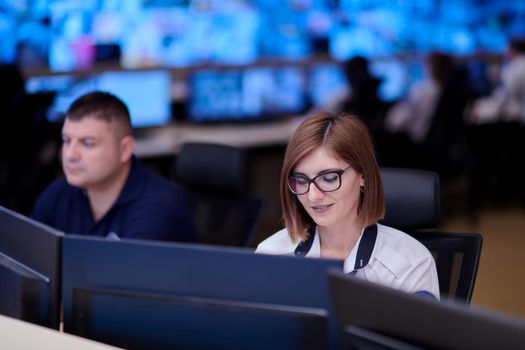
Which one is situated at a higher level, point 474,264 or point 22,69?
point 22,69

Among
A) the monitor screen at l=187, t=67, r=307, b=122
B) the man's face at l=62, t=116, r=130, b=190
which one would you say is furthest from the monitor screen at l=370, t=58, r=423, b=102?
the man's face at l=62, t=116, r=130, b=190

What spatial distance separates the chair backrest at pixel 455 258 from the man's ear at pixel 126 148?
0.94m

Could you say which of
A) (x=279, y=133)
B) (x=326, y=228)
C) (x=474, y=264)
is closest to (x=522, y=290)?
(x=279, y=133)

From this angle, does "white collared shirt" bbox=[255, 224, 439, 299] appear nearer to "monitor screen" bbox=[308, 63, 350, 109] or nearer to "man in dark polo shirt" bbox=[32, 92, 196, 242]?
"man in dark polo shirt" bbox=[32, 92, 196, 242]

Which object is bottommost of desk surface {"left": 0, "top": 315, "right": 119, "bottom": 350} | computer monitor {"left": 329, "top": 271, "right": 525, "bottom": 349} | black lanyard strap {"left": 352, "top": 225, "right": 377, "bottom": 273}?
desk surface {"left": 0, "top": 315, "right": 119, "bottom": 350}

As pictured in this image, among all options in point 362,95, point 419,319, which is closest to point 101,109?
point 419,319

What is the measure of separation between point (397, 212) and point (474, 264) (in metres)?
0.26

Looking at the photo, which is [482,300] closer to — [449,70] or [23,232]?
[449,70]

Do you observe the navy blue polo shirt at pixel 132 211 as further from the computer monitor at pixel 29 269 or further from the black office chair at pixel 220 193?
the computer monitor at pixel 29 269

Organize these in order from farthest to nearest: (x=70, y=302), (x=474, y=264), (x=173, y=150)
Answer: (x=173, y=150) < (x=474, y=264) < (x=70, y=302)

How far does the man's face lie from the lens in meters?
2.48

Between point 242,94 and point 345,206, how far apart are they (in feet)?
13.1

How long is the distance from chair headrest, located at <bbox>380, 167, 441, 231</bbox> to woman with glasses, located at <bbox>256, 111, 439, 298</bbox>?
1.14 feet

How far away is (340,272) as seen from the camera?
1188 millimetres
